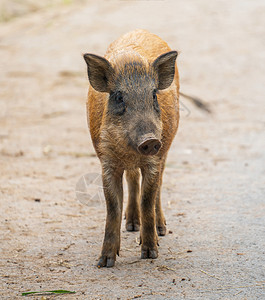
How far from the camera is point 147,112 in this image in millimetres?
4094

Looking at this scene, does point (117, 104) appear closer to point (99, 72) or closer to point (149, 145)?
point (99, 72)

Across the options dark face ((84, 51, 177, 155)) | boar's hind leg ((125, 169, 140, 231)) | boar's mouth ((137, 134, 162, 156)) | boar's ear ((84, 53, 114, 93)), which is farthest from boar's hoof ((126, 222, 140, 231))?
boar's mouth ((137, 134, 162, 156))

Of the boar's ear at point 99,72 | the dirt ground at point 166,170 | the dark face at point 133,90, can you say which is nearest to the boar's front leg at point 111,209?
the dirt ground at point 166,170

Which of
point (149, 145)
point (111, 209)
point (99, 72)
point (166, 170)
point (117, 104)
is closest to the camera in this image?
point (149, 145)

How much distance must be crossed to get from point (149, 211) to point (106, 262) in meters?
0.54

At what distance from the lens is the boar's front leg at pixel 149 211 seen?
4.50 meters

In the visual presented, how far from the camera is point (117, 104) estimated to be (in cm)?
423

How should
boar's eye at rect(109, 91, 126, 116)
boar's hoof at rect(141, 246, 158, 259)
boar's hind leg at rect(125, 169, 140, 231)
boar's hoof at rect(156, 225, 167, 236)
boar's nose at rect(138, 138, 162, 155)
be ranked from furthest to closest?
1. boar's hind leg at rect(125, 169, 140, 231)
2. boar's hoof at rect(156, 225, 167, 236)
3. boar's hoof at rect(141, 246, 158, 259)
4. boar's eye at rect(109, 91, 126, 116)
5. boar's nose at rect(138, 138, 162, 155)

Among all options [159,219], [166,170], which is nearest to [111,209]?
[159,219]

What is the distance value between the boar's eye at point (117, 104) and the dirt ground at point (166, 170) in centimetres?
124

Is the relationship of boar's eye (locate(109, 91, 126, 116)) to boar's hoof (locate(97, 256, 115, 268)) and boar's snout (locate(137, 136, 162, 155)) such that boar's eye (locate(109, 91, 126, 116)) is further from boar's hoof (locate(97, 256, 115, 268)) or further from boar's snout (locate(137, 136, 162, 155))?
boar's hoof (locate(97, 256, 115, 268))

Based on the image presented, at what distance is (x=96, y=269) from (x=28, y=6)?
1429cm

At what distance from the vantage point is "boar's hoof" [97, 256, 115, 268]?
14.5 feet

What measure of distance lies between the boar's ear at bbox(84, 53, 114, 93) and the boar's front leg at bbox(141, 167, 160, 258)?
2.49ft
